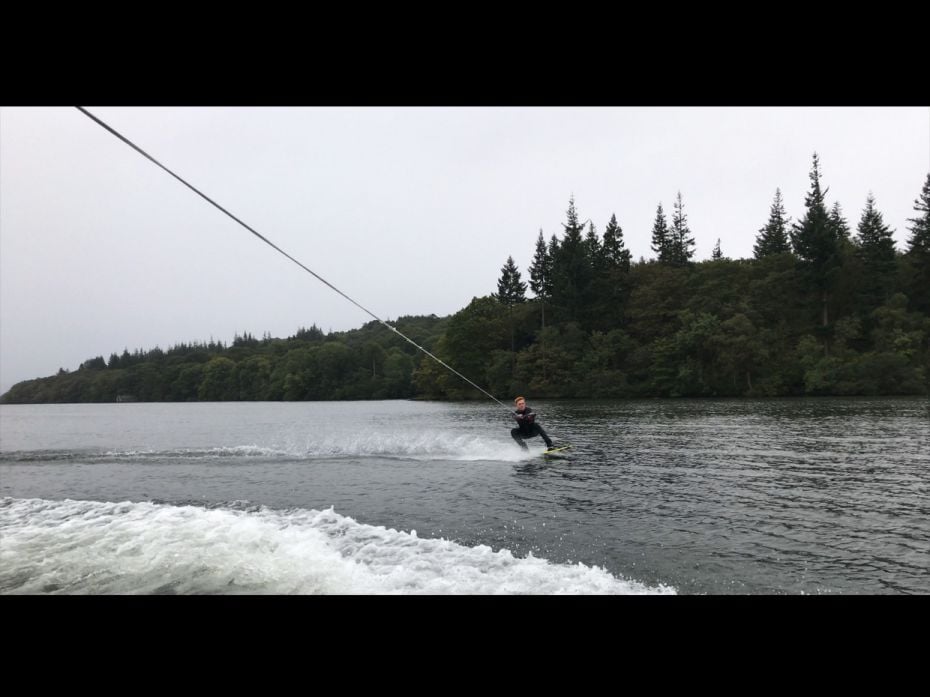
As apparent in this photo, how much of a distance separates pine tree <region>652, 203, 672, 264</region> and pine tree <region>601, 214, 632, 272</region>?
5584mm

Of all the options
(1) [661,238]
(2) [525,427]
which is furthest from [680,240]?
(2) [525,427]

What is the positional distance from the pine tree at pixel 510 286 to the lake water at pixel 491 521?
7078cm

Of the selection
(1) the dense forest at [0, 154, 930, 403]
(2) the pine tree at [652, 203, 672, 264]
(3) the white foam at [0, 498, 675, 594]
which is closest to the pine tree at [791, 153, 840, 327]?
(1) the dense forest at [0, 154, 930, 403]

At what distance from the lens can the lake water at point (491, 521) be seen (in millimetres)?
6668

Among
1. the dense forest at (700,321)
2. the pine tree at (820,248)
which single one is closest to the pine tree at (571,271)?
the dense forest at (700,321)

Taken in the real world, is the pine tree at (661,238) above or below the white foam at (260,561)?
above

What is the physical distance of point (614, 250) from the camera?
80.6m

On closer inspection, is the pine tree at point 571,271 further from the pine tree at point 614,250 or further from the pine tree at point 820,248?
the pine tree at point 820,248

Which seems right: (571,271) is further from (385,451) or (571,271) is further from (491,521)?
(491,521)
